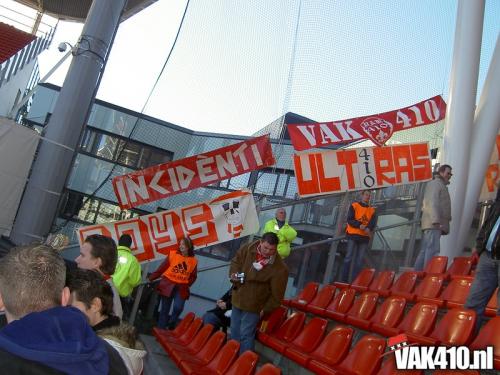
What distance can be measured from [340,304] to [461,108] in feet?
14.7

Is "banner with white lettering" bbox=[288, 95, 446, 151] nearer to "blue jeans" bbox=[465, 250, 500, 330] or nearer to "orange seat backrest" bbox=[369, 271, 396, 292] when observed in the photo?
"orange seat backrest" bbox=[369, 271, 396, 292]

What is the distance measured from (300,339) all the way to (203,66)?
567 cm

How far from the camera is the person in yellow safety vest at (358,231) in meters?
7.39

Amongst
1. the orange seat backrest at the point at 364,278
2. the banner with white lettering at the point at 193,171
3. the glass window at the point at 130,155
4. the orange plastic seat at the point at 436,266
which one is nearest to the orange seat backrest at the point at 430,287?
the orange plastic seat at the point at 436,266

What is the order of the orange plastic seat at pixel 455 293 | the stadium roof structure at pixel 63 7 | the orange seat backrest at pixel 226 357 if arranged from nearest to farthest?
the orange seat backrest at pixel 226 357 → the orange plastic seat at pixel 455 293 → the stadium roof structure at pixel 63 7

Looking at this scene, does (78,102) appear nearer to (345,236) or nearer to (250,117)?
(250,117)

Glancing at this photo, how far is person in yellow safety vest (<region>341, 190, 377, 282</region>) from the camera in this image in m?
7.39

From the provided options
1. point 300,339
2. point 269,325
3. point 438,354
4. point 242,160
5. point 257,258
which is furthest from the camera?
point 242,160

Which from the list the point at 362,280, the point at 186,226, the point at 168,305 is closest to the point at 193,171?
the point at 186,226

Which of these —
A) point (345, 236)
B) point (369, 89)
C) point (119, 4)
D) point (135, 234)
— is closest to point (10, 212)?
point (135, 234)

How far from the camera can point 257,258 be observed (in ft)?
18.2

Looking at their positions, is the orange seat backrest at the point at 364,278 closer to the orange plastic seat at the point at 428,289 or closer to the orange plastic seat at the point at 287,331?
the orange plastic seat at the point at 428,289

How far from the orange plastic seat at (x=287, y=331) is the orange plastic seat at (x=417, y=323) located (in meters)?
0.96

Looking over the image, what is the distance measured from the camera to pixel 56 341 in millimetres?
1358
